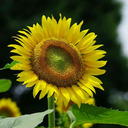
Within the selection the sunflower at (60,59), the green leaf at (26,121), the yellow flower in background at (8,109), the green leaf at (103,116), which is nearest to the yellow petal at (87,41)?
the sunflower at (60,59)

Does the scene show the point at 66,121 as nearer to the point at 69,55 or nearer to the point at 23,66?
the point at 69,55

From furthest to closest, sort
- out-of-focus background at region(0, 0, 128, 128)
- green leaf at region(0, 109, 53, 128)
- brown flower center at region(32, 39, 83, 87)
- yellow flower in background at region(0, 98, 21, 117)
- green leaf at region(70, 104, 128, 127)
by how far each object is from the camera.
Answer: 1. out-of-focus background at region(0, 0, 128, 128)
2. yellow flower in background at region(0, 98, 21, 117)
3. brown flower center at region(32, 39, 83, 87)
4. green leaf at region(70, 104, 128, 127)
5. green leaf at region(0, 109, 53, 128)

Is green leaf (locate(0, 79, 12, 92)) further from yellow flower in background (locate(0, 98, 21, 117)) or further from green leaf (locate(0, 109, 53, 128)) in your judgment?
yellow flower in background (locate(0, 98, 21, 117))

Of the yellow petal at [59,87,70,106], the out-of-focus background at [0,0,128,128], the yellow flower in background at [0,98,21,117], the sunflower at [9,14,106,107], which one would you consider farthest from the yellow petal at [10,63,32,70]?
the out-of-focus background at [0,0,128,128]

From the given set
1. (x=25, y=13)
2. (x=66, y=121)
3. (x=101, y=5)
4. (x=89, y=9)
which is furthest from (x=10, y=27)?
(x=66, y=121)

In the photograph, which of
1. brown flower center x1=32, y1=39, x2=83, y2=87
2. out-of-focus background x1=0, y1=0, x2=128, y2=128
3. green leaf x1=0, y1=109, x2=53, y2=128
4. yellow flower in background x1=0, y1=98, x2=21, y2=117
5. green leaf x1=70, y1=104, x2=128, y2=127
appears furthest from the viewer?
out-of-focus background x1=0, y1=0, x2=128, y2=128

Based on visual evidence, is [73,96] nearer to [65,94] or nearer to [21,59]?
[65,94]

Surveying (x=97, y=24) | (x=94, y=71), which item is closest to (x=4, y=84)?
(x=94, y=71)
